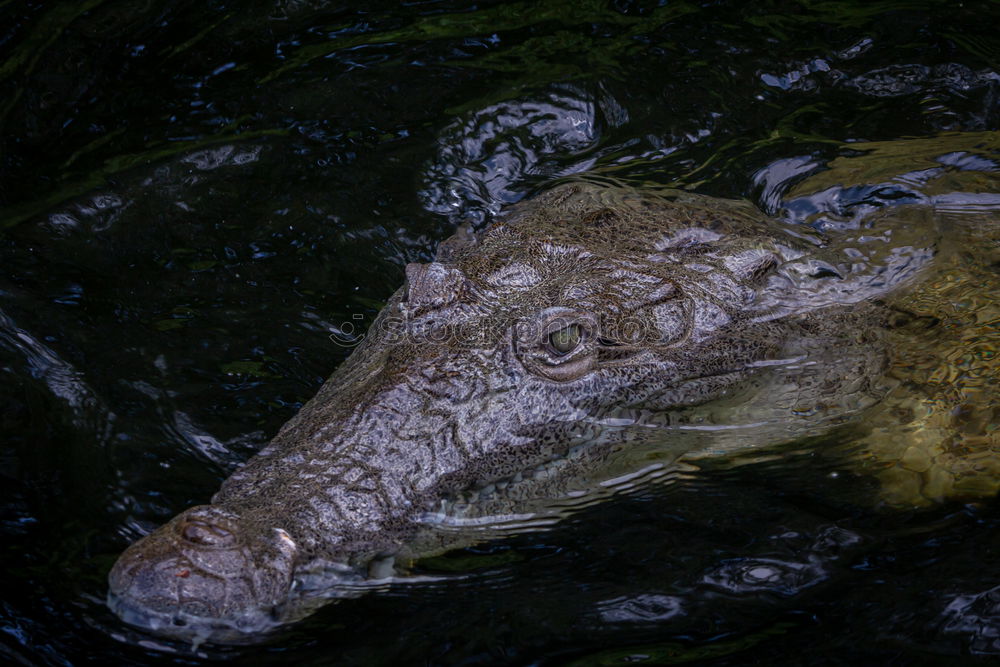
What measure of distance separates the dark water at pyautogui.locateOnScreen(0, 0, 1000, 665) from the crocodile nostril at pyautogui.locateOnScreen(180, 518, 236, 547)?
0.38 m

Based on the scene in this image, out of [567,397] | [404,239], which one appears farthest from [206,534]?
[404,239]

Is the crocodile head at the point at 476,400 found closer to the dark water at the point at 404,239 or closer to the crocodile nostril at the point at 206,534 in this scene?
the crocodile nostril at the point at 206,534

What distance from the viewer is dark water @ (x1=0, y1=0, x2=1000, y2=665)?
3.46 metres

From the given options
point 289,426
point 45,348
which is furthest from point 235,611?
point 45,348

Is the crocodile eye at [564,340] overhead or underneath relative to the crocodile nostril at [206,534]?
overhead

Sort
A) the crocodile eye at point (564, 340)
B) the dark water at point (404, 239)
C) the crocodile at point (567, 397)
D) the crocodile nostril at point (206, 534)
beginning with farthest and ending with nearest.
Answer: the crocodile eye at point (564, 340)
the dark water at point (404, 239)
the crocodile at point (567, 397)
the crocodile nostril at point (206, 534)

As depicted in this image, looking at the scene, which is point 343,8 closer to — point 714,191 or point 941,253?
point 714,191

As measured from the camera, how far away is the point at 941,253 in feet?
16.4

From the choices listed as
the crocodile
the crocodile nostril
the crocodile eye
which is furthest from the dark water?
the crocodile eye

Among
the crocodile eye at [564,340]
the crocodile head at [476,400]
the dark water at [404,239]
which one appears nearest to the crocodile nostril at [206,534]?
the crocodile head at [476,400]

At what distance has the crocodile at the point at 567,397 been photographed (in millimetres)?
3340

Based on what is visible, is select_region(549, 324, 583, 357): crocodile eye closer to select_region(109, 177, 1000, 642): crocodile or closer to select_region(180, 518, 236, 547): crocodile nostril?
select_region(109, 177, 1000, 642): crocodile

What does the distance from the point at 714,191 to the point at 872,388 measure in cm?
193

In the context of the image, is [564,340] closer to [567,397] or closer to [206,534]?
[567,397]
